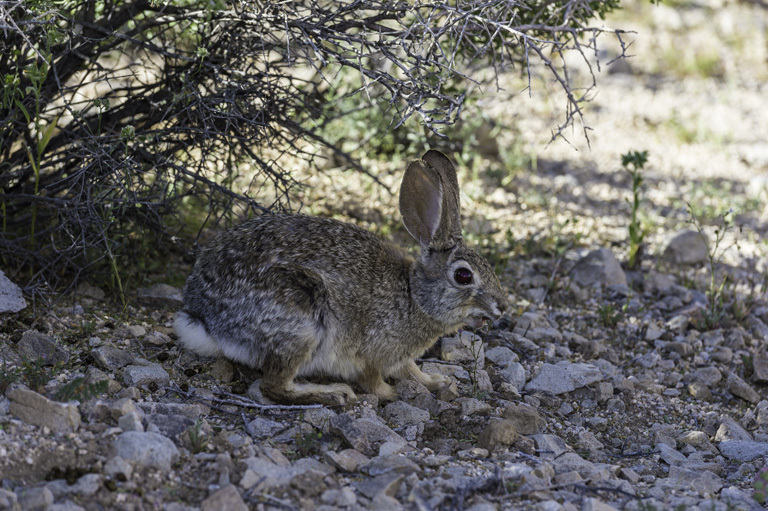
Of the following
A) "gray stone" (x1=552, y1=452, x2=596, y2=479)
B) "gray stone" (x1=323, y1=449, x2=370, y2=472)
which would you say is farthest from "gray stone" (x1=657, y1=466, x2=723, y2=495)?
"gray stone" (x1=323, y1=449, x2=370, y2=472)

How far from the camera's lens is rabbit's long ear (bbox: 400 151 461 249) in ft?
15.2

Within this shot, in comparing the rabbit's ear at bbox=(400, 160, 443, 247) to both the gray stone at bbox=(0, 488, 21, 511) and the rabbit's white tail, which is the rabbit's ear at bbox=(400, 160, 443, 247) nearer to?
the rabbit's white tail

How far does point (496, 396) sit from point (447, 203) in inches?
45.9

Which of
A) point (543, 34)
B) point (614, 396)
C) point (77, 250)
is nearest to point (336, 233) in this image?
point (77, 250)

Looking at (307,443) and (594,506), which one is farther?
(307,443)

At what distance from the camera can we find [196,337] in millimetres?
4457

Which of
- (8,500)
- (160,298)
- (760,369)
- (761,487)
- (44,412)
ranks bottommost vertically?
(8,500)

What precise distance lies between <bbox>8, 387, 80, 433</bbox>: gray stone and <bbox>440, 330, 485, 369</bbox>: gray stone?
242 centimetres

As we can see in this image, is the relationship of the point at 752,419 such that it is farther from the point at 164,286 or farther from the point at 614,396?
the point at 164,286

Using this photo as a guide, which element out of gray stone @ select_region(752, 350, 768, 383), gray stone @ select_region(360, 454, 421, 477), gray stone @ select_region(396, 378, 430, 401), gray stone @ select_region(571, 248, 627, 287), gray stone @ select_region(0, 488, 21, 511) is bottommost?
gray stone @ select_region(0, 488, 21, 511)

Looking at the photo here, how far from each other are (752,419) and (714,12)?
10.9m

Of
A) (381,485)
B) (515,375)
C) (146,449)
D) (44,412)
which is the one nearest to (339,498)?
(381,485)

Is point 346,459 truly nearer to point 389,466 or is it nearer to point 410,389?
point 389,466

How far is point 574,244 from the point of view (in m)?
6.87
